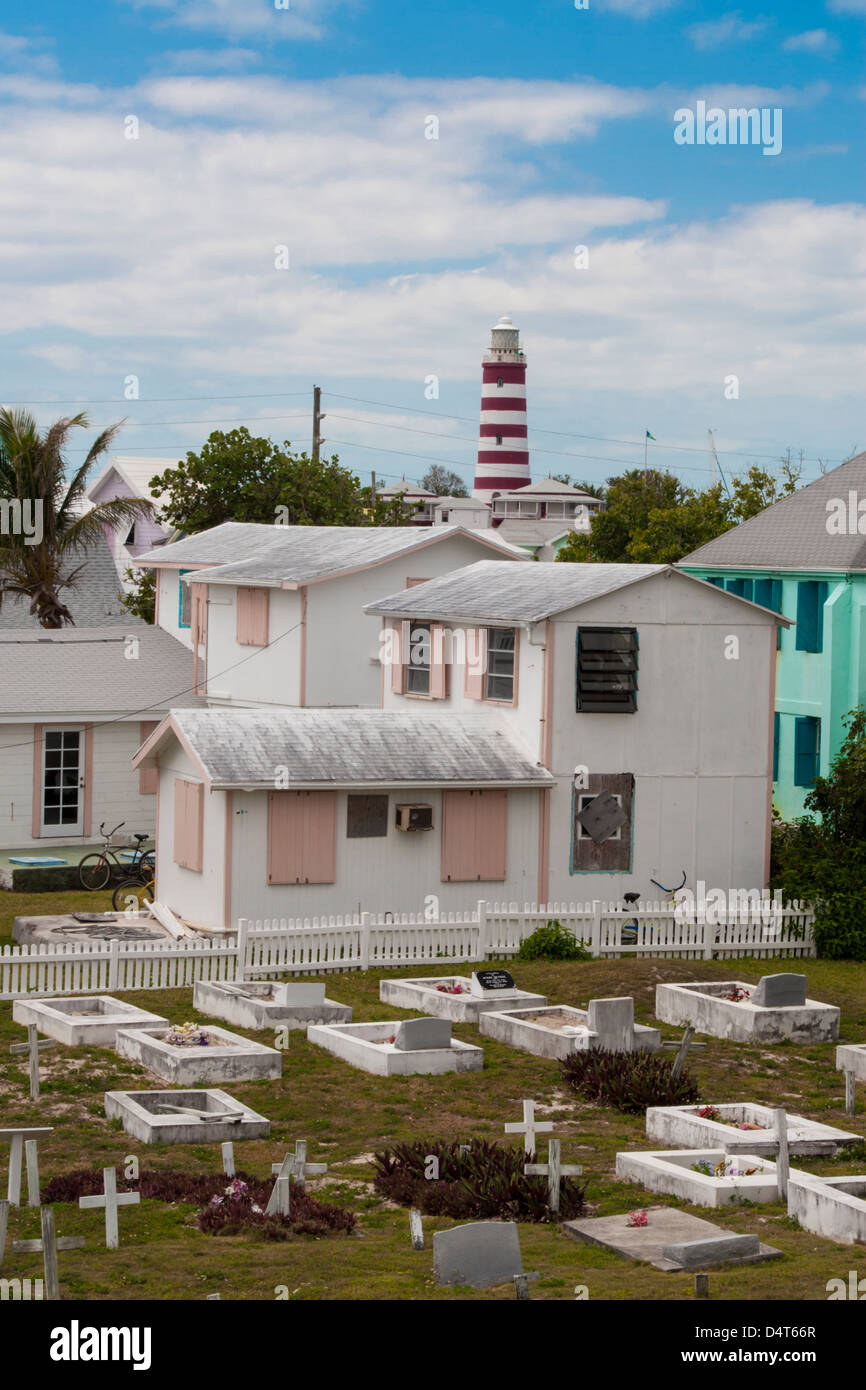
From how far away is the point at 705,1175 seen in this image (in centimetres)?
1512

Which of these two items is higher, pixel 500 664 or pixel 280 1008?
pixel 500 664

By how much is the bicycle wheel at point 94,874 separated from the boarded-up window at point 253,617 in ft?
26.5

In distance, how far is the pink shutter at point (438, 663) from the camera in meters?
31.3

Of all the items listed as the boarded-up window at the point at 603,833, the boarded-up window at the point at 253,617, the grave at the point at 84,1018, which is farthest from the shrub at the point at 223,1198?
the boarded-up window at the point at 253,617

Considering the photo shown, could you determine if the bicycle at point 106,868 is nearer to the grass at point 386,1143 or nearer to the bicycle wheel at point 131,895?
the bicycle wheel at point 131,895

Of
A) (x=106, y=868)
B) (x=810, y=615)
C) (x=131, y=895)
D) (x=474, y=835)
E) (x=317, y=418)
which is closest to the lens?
(x=474, y=835)

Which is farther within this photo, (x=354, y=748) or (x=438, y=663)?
(x=438, y=663)

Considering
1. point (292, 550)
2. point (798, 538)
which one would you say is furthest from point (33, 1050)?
point (798, 538)

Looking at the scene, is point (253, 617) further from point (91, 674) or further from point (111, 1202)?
point (111, 1202)

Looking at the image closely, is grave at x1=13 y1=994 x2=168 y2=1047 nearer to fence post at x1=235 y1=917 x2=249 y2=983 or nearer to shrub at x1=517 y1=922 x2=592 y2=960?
fence post at x1=235 y1=917 x2=249 y2=983

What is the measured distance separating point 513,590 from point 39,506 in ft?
48.9

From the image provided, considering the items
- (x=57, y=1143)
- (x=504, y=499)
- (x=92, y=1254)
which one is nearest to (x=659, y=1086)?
(x=57, y=1143)

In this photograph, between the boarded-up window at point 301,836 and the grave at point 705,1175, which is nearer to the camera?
the grave at point 705,1175

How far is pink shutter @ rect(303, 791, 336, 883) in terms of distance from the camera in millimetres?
27078
